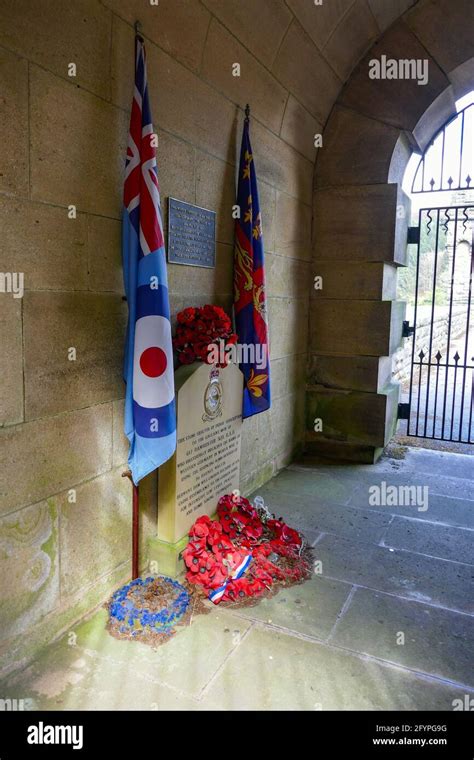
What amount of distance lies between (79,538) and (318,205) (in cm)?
375

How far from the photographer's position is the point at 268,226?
420cm

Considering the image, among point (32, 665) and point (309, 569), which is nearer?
point (32, 665)

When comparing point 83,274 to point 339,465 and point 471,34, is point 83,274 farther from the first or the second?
point 471,34

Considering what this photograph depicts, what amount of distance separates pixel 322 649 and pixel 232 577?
2.06ft

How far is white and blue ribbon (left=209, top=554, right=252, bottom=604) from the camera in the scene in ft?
8.88

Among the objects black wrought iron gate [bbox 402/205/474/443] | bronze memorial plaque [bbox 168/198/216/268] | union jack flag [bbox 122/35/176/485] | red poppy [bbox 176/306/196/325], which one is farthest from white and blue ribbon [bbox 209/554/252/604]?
black wrought iron gate [bbox 402/205/474/443]

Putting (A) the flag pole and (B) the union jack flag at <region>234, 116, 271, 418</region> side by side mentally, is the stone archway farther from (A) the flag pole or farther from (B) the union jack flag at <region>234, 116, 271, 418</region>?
(A) the flag pole

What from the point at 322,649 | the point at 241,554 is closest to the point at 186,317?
the point at 241,554

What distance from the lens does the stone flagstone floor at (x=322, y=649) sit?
207 cm

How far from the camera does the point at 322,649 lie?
2.39m

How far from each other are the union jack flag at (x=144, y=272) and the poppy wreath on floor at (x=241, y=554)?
32.0 inches

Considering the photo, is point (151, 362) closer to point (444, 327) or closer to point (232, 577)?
point (232, 577)

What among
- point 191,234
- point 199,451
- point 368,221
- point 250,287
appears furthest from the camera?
point 368,221
